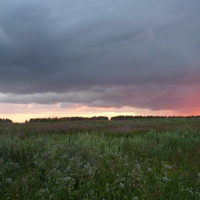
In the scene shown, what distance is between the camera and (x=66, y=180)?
240 inches

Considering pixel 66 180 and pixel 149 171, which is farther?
pixel 149 171

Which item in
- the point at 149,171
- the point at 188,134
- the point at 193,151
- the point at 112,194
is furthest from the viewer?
the point at 188,134

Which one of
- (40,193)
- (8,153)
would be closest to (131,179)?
(40,193)

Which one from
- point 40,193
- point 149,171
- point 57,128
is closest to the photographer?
point 40,193

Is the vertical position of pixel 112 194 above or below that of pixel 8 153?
below

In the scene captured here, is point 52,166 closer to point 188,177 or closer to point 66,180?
point 66,180

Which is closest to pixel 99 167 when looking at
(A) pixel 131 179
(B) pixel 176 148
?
(A) pixel 131 179

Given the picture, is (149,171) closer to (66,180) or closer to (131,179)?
(131,179)

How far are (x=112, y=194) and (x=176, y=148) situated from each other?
778 centimetres

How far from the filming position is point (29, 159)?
327 inches

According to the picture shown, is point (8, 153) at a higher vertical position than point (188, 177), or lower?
higher

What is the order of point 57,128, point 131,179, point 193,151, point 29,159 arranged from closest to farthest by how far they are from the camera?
1. point 131,179
2. point 29,159
3. point 193,151
4. point 57,128

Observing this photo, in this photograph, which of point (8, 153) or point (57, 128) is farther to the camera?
point (57, 128)

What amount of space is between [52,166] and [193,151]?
7.74 m
